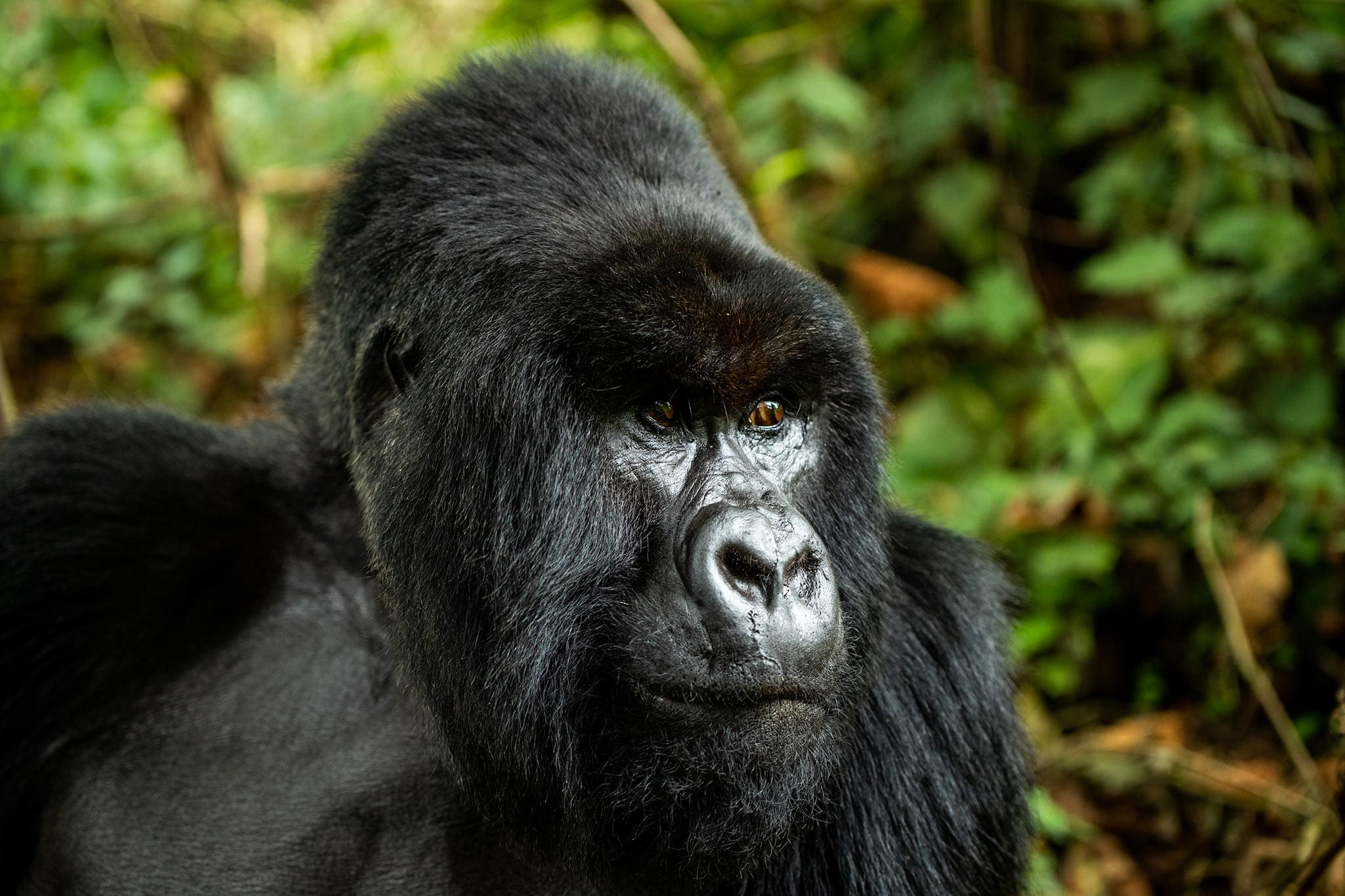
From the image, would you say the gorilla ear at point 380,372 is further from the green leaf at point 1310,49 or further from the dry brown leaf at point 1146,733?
the green leaf at point 1310,49

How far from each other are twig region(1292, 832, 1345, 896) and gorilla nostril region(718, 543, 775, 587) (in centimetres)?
153

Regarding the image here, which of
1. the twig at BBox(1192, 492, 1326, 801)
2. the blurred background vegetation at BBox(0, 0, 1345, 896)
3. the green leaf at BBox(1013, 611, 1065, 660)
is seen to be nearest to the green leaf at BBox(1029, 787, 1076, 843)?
the blurred background vegetation at BBox(0, 0, 1345, 896)

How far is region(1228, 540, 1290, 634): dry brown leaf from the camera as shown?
13.1 feet

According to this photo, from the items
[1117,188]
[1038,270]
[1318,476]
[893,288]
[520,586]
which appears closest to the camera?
[520,586]

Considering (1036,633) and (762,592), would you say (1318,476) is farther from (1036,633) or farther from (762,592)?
(762,592)

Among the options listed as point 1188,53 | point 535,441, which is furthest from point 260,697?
point 1188,53

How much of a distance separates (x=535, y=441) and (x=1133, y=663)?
313 cm

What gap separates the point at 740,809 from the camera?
2.01 metres

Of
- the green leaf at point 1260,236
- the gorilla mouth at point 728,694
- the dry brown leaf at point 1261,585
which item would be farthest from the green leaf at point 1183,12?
the gorilla mouth at point 728,694

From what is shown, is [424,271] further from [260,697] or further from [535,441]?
[260,697]

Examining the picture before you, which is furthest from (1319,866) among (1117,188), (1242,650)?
(1117,188)

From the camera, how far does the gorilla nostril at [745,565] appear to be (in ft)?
6.38

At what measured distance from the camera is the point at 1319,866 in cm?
268

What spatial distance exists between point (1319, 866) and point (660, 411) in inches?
70.0
